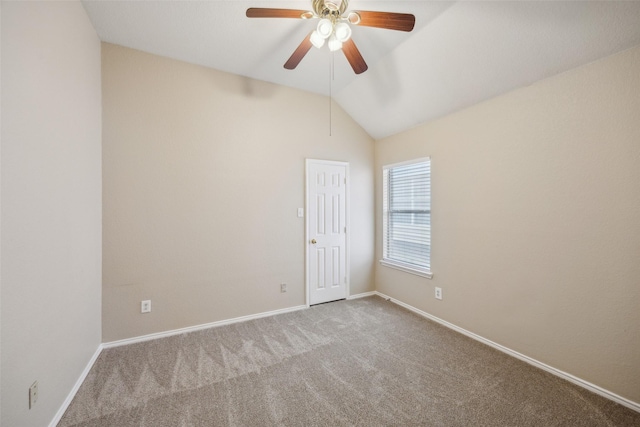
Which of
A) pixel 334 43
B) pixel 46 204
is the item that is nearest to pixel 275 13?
pixel 334 43

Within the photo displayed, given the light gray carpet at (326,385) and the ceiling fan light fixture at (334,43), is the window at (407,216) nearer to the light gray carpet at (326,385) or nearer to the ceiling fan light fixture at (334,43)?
the light gray carpet at (326,385)

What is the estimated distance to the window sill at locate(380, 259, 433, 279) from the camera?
322cm

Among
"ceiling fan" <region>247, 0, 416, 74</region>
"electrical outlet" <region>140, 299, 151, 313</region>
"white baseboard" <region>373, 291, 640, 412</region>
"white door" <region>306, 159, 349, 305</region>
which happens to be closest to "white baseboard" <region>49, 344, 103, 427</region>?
"electrical outlet" <region>140, 299, 151, 313</region>

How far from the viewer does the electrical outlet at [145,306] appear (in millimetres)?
2678

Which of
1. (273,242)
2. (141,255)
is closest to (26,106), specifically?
(141,255)

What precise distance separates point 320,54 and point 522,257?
2.87 metres

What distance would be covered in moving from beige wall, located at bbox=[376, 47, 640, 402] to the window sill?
0.61ft

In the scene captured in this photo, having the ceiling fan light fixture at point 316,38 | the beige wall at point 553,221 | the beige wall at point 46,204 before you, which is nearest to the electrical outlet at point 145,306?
the beige wall at point 46,204

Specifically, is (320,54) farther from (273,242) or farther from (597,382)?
(597,382)

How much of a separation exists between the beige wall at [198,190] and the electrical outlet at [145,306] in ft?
0.13

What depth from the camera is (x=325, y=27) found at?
5.60 feet

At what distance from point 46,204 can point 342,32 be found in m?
2.17

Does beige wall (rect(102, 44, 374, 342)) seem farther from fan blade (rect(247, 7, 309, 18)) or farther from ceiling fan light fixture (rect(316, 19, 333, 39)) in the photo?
ceiling fan light fixture (rect(316, 19, 333, 39))

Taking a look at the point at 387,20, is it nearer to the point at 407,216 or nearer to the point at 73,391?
the point at 407,216
